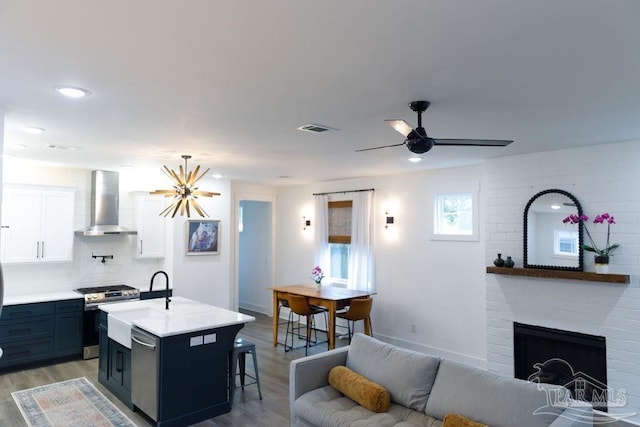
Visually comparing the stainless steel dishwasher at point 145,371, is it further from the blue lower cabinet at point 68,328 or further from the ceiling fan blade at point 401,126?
the ceiling fan blade at point 401,126

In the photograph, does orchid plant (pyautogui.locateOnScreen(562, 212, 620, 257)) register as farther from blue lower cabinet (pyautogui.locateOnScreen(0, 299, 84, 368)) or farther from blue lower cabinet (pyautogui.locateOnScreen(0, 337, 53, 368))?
blue lower cabinet (pyautogui.locateOnScreen(0, 337, 53, 368))

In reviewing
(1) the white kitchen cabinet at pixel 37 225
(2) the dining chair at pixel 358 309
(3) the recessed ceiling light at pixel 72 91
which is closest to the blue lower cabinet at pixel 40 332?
(1) the white kitchen cabinet at pixel 37 225

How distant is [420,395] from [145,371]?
7.87 ft

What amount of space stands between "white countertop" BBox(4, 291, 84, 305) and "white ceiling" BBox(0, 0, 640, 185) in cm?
226

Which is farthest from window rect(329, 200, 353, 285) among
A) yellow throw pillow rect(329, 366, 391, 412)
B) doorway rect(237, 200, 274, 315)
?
yellow throw pillow rect(329, 366, 391, 412)

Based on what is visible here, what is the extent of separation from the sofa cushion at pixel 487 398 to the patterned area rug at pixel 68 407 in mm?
2739

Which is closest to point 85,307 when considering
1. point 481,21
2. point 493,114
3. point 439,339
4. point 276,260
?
point 276,260

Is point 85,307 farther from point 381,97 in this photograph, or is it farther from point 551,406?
point 551,406

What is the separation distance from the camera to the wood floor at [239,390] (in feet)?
12.7

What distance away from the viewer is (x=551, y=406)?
7.93ft

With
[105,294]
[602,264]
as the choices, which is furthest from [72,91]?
[602,264]

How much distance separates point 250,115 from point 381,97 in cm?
106

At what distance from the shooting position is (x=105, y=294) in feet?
19.0

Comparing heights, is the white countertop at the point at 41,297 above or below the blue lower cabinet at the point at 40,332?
above
